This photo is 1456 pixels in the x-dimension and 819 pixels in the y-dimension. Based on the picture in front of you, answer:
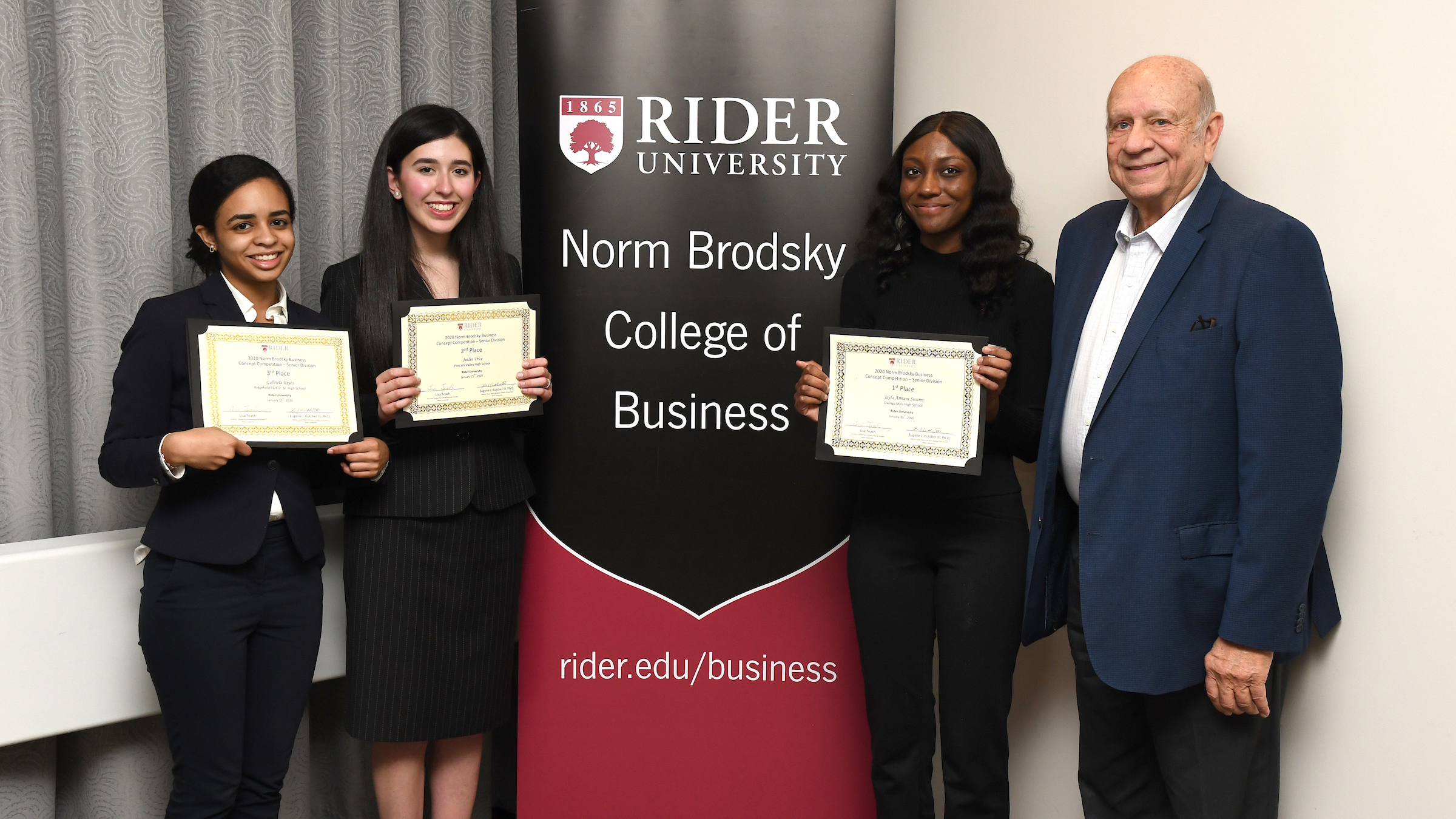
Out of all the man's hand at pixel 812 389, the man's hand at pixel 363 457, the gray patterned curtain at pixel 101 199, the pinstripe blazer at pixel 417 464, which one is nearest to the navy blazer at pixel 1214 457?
the man's hand at pixel 812 389

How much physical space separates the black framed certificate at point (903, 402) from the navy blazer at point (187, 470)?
1058mm

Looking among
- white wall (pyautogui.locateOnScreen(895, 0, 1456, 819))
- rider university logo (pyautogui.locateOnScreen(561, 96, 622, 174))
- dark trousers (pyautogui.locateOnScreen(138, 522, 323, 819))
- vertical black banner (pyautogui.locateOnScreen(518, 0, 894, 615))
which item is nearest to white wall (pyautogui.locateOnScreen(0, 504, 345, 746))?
dark trousers (pyautogui.locateOnScreen(138, 522, 323, 819))

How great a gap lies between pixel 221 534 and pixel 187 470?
0.49 ft

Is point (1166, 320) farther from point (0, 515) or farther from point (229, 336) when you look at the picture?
point (0, 515)

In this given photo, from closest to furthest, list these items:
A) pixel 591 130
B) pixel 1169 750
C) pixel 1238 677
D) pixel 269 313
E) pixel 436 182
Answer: pixel 1238 677 < pixel 1169 750 < pixel 269 313 < pixel 436 182 < pixel 591 130

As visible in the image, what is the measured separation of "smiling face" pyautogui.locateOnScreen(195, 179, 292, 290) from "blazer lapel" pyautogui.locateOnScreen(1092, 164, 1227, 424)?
4.97 feet

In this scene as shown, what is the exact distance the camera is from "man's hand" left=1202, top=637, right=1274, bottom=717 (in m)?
1.51

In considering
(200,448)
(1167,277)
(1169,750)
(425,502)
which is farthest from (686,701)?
(1167,277)

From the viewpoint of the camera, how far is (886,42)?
2.32 meters

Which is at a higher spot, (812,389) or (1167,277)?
(1167,277)

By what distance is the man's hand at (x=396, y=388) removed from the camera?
1.91 meters

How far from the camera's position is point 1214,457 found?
60.9 inches

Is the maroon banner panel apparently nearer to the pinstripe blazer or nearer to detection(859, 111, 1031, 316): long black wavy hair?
the pinstripe blazer

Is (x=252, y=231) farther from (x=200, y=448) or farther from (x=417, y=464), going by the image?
(x=417, y=464)
